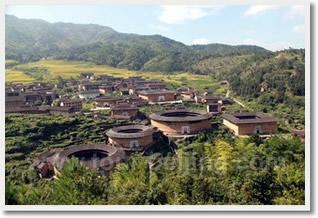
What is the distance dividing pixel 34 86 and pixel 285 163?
65431mm

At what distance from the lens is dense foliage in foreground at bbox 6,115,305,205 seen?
55.8 ft

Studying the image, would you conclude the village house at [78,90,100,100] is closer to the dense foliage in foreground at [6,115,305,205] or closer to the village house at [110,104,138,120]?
the village house at [110,104,138,120]

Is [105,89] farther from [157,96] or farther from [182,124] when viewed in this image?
[182,124]

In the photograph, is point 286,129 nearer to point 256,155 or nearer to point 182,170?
point 256,155

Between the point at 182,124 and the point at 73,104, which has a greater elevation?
the point at 73,104

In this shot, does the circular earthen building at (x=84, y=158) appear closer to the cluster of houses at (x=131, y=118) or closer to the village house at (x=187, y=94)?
the cluster of houses at (x=131, y=118)

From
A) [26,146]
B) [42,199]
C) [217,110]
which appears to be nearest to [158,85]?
[217,110]

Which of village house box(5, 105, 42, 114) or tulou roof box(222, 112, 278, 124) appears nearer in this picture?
tulou roof box(222, 112, 278, 124)

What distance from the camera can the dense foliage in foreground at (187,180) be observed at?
669 inches

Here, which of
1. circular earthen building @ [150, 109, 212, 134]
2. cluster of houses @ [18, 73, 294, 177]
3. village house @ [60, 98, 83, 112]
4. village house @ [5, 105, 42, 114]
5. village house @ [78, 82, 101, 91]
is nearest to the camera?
cluster of houses @ [18, 73, 294, 177]

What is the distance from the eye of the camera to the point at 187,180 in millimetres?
18391

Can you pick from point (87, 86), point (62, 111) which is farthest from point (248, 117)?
point (87, 86)

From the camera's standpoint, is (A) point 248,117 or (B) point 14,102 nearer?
(A) point 248,117

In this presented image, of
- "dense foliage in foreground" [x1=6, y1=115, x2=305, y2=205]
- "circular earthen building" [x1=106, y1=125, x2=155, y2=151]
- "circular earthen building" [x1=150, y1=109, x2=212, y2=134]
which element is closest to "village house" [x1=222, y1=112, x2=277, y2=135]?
"circular earthen building" [x1=150, y1=109, x2=212, y2=134]
